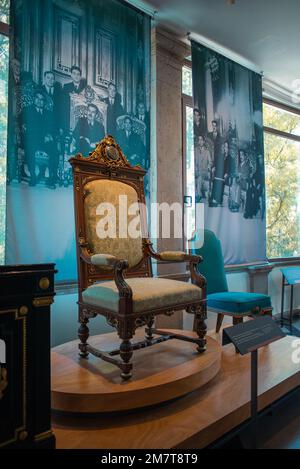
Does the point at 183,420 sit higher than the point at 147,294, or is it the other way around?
the point at 147,294

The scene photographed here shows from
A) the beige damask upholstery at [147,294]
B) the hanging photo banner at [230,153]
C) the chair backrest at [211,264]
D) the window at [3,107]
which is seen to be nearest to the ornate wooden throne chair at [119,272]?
the beige damask upholstery at [147,294]

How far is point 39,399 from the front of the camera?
1.33 metres

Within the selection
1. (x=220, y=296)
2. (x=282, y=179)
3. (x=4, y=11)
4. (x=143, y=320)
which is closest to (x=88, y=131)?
(x=4, y=11)

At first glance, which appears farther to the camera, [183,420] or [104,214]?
[104,214]

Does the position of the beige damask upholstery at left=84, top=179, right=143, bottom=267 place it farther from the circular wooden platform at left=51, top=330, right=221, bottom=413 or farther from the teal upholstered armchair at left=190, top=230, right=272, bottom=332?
the teal upholstered armchair at left=190, top=230, right=272, bottom=332

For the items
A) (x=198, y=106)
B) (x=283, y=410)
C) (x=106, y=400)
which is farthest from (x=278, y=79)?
(x=106, y=400)

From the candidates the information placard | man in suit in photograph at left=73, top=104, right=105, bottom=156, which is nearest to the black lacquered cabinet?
the information placard

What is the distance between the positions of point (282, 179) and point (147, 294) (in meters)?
4.08

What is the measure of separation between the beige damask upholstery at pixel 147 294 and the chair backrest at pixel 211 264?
1.11 meters

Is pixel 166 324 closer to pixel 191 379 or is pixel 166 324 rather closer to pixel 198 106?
pixel 191 379

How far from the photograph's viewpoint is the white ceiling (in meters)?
3.15

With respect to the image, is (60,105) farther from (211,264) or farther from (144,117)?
(211,264)

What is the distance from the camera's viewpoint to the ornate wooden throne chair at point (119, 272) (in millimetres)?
1800

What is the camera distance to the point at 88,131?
2816mm
